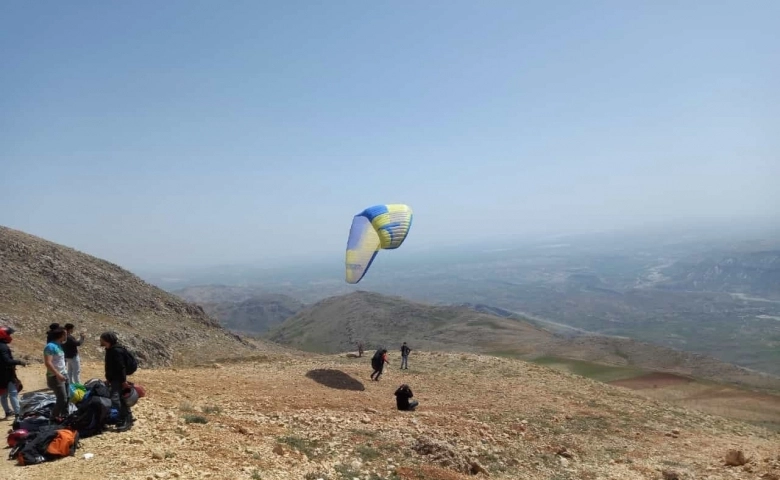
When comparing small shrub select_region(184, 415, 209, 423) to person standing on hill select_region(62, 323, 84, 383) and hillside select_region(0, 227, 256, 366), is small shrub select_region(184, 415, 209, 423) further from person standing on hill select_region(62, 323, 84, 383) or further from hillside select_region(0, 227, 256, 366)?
hillside select_region(0, 227, 256, 366)

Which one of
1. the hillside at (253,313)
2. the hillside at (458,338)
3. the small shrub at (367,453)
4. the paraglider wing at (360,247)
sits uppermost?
Answer: the paraglider wing at (360,247)

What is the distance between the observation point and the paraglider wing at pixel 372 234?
77.7 feet

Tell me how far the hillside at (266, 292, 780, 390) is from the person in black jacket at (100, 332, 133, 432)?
2237 inches

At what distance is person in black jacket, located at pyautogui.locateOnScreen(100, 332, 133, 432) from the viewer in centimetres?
999

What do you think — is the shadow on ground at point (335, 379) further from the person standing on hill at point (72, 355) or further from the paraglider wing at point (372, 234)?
the person standing on hill at point (72, 355)

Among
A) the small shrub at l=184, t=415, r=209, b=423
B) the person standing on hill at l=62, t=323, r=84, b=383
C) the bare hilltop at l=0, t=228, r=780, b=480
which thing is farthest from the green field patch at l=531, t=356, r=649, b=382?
the person standing on hill at l=62, t=323, r=84, b=383

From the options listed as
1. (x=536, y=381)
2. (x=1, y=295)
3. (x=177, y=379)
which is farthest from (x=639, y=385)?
(x=1, y=295)

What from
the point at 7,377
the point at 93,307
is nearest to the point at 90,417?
the point at 7,377

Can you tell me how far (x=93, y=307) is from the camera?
3394cm

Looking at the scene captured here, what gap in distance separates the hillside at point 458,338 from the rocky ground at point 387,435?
3972 centimetres

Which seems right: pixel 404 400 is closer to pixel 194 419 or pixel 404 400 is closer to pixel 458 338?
pixel 194 419

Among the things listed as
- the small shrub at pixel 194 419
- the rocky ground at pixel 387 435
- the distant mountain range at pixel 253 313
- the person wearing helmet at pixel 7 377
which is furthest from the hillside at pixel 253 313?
the person wearing helmet at pixel 7 377

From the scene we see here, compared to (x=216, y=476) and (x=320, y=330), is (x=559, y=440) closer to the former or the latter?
(x=216, y=476)

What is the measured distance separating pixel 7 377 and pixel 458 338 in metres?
79.6
